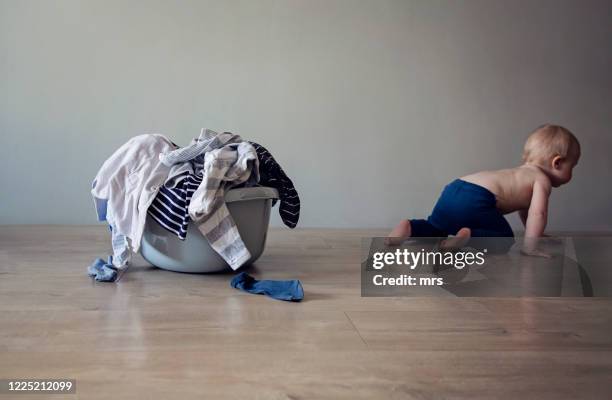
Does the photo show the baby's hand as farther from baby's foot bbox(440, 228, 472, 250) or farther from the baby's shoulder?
the baby's shoulder

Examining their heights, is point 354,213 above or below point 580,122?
below

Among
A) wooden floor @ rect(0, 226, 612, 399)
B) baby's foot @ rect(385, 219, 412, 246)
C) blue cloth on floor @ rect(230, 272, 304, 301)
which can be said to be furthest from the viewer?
baby's foot @ rect(385, 219, 412, 246)

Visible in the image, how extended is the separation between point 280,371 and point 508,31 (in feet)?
9.60

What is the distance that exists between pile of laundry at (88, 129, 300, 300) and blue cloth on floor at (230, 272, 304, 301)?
0.34 ft

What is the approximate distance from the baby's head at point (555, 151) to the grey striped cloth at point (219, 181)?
1.28m

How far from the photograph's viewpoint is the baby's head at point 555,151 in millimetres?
2504

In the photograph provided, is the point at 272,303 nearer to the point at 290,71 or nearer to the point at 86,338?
the point at 86,338

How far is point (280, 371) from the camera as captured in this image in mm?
1077

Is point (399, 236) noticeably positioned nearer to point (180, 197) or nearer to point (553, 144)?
point (553, 144)

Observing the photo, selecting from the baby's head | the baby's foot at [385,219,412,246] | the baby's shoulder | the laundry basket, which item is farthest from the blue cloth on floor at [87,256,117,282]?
the baby's head

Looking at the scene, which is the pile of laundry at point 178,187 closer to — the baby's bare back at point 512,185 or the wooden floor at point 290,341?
the wooden floor at point 290,341

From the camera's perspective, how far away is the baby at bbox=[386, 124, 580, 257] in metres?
2.41

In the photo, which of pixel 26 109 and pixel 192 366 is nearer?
pixel 192 366

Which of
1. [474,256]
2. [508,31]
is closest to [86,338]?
[474,256]
